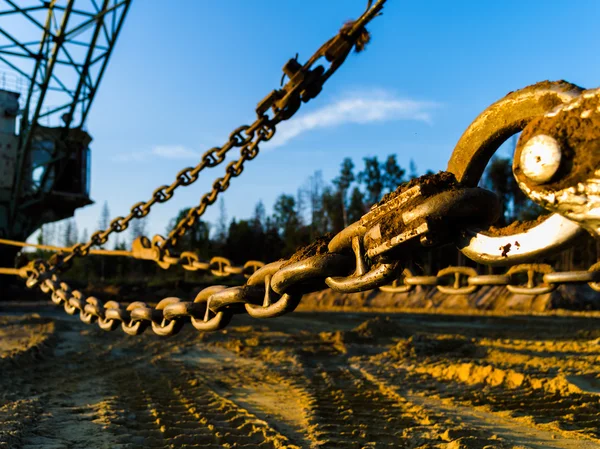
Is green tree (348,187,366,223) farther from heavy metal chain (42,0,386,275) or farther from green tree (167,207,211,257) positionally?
heavy metal chain (42,0,386,275)

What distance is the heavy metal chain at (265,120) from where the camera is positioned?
154 inches

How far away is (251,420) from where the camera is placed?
12.9 feet

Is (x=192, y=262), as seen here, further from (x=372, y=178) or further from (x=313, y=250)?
(x=372, y=178)

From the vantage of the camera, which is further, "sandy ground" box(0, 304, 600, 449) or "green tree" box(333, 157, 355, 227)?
"green tree" box(333, 157, 355, 227)

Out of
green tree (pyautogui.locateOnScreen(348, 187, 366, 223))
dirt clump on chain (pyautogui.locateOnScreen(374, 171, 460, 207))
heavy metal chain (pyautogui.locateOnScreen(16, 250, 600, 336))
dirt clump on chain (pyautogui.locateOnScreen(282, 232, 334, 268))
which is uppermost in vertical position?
green tree (pyautogui.locateOnScreen(348, 187, 366, 223))

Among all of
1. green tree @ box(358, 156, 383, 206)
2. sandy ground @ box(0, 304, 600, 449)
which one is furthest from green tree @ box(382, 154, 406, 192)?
sandy ground @ box(0, 304, 600, 449)

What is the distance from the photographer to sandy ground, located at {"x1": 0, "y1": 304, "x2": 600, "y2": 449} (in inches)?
139

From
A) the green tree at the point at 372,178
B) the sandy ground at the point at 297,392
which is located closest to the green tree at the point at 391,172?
the green tree at the point at 372,178

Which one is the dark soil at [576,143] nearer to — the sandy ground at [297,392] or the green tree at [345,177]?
the sandy ground at [297,392]

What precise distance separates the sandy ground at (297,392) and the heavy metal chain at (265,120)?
1.28 meters

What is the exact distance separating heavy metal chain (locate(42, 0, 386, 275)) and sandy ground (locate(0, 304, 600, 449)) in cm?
128

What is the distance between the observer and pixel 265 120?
4.17 meters

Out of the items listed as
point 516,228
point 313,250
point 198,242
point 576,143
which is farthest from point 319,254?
point 198,242

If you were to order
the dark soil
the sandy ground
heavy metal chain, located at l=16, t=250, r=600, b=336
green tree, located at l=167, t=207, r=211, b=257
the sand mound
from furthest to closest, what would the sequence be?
green tree, located at l=167, t=207, r=211, b=257 < the sand mound < the sandy ground < heavy metal chain, located at l=16, t=250, r=600, b=336 < the dark soil
